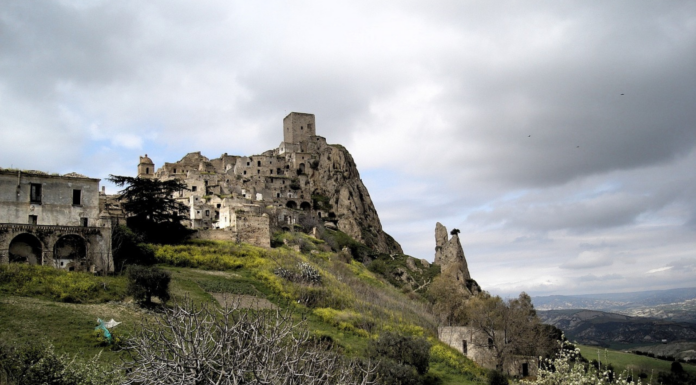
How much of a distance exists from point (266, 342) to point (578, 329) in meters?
139

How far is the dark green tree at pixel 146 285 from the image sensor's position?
1228 inches

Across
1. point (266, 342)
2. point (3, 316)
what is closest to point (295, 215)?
point (3, 316)

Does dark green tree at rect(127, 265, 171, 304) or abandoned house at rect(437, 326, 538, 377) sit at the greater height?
dark green tree at rect(127, 265, 171, 304)

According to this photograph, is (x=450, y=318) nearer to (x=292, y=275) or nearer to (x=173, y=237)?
(x=292, y=275)

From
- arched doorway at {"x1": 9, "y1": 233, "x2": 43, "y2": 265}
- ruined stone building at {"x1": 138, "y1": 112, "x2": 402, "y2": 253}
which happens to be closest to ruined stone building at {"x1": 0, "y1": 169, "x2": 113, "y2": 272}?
arched doorway at {"x1": 9, "y1": 233, "x2": 43, "y2": 265}

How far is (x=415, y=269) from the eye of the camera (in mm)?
79750

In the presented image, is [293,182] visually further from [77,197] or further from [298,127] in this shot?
[77,197]

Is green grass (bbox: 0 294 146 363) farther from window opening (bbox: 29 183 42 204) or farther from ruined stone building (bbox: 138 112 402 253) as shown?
ruined stone building (bbox: 138 112 402 253)

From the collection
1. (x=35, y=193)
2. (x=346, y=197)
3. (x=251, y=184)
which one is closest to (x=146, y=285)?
(x=35, y=193)

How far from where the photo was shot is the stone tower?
90375 mm

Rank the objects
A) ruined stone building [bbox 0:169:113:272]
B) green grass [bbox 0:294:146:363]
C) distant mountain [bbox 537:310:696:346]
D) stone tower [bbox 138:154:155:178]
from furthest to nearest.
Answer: distant mountain [bbox 537:310:696:346], stone tower [bbox 138:154:155:178], ruined stone building [bbox 0:169:113:272], green grass [bbox 0:294:146:363]

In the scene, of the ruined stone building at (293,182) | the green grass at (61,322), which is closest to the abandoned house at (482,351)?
the green grass at (61,322)

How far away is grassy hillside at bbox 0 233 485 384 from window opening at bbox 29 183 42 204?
236 inches

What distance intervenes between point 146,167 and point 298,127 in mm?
31767
